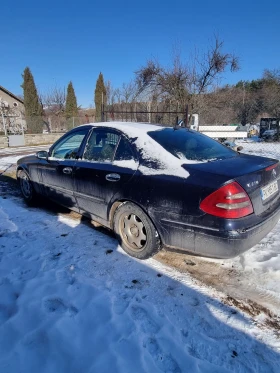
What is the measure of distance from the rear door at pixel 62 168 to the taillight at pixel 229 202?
6.88 feet

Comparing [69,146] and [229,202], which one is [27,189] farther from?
[229,202]

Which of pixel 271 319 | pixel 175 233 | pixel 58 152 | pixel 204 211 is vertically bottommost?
pixel 271 319

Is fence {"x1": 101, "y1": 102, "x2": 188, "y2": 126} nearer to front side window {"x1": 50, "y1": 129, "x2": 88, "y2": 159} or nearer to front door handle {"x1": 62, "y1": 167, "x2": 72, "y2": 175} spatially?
front side window {"x1": 50, "y1": 129, "x2": 88, "y2": 159}

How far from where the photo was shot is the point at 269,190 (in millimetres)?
2467

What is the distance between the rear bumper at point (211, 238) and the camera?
84.6 inches

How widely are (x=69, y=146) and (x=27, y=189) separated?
1.53m

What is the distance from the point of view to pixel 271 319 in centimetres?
198

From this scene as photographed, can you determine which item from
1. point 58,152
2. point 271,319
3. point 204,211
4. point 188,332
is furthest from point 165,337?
point 58,152

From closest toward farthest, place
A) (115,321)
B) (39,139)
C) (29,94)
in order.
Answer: (115,321) < (39,139) < (29,94)

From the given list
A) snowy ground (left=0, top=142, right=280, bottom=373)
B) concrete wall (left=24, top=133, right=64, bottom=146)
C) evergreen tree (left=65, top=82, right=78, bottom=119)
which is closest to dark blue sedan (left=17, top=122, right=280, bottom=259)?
snowy ground (left=0, top=142, right=280, bottom=373)

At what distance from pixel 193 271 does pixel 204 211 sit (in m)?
0.82

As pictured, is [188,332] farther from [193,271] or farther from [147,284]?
[193,271]

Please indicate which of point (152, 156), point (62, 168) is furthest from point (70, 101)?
point (152, 156)

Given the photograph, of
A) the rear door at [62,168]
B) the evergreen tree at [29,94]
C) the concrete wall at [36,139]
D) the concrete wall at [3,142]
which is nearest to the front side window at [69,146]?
the rear door at [62,168]
